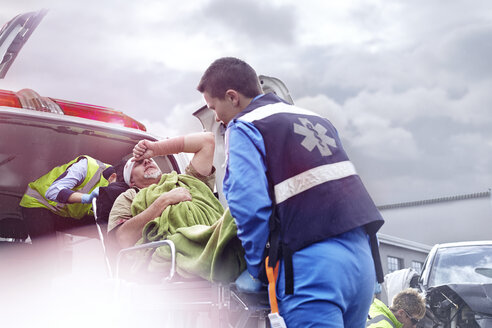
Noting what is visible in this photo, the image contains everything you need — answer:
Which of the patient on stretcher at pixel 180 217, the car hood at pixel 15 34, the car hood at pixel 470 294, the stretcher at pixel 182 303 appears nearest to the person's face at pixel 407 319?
the car hood at pixel 470 294

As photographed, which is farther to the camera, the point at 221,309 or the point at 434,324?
the point at 434,324

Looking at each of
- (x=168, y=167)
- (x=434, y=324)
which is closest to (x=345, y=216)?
(x=168, y=167)

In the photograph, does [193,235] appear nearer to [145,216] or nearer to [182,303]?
[182,303]

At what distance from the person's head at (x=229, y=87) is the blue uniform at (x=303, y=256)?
0.94ft

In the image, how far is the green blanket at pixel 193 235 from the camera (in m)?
2.57

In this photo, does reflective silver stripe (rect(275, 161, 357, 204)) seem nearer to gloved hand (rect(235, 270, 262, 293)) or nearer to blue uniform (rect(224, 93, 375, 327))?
blue uniform (rect(224, 93, 375, 327))

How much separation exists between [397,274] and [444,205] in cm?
2470

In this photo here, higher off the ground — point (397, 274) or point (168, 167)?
point (168, 167)

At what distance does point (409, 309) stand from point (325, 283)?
353cm

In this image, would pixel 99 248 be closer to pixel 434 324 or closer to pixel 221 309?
pixel 221 309

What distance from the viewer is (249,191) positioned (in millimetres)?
2328

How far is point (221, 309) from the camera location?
2445 millimetres

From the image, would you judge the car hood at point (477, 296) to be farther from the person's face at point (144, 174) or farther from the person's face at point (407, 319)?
the person's face at point (144, 174)

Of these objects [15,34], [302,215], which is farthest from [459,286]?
[15,34]
